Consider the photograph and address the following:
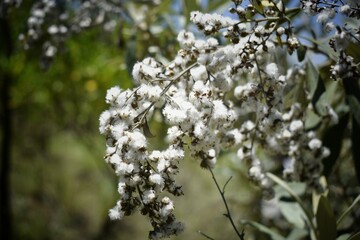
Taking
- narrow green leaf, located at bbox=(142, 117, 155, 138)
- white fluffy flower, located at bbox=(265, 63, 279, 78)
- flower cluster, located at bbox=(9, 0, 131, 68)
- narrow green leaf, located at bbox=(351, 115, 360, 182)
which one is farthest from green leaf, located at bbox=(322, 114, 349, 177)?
flower cluster, located at bbox=(9, 0, 131, 68)

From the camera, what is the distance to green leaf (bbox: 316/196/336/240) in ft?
2.50

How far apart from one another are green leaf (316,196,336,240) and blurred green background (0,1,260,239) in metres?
0.63

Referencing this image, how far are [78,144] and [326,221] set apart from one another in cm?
421

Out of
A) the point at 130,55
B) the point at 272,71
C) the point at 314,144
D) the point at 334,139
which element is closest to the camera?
the point at 272,71

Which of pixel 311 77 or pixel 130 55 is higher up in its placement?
pixel 130 55

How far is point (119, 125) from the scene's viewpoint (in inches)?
23.5

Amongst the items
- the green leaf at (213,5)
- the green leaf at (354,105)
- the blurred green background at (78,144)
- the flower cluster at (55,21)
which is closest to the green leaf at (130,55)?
the blurred green background at (78,144)

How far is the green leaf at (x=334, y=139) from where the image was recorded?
93 centimetres

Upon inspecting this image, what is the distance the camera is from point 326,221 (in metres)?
0.77

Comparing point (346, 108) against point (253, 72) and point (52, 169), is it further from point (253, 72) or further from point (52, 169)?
point (52, 169)

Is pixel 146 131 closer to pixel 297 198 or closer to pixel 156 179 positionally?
pixel 156 179

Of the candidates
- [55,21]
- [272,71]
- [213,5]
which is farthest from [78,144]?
[272,71]

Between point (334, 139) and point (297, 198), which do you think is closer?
point (297, 198)

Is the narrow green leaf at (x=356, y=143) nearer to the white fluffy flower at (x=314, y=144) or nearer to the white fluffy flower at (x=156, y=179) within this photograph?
the white fluffy flower at (x=314, y=144)
